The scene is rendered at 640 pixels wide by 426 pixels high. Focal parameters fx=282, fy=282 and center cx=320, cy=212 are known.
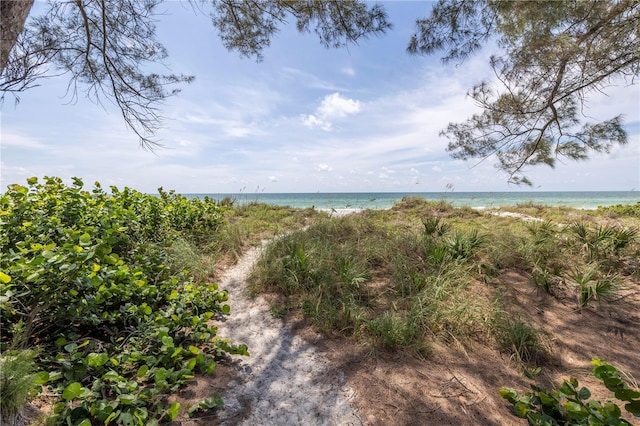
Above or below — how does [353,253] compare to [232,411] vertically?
above

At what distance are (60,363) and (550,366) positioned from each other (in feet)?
11.8

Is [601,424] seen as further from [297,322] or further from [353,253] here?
[353,253]

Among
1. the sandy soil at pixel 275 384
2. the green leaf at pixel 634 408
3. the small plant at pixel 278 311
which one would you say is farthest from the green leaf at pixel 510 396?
the small plant at pixel 278 311

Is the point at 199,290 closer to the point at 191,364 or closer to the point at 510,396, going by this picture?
the point at 191,364

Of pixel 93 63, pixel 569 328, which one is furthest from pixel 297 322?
pixel 93 63

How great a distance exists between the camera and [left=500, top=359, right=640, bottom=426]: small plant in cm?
141

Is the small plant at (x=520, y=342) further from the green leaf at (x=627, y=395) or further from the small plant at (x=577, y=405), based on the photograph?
the green leaf at (x=627, y=395)

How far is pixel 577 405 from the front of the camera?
5.01 feet

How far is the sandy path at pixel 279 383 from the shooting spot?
71.2 inches

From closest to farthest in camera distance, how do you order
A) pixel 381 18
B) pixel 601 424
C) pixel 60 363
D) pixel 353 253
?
pixel 601 424, pixel 60 363, pixel 381 18, pixel 353 253

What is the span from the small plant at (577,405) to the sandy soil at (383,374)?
0.14 meters

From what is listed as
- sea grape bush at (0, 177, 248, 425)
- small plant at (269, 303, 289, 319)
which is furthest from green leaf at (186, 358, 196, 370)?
small plant at (269, 303, 289, 319)

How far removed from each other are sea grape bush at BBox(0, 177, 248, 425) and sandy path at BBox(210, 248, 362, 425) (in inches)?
9.1

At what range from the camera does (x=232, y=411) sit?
5.92ft
